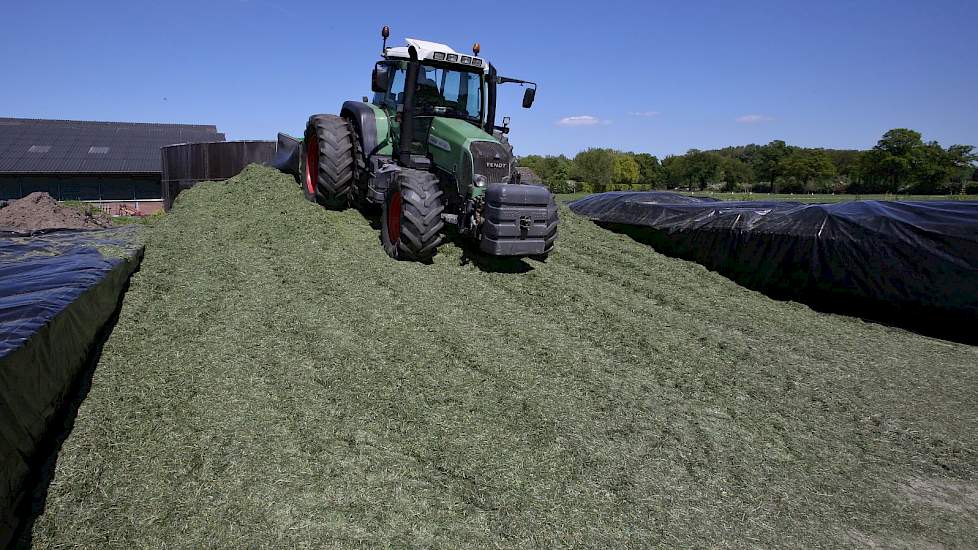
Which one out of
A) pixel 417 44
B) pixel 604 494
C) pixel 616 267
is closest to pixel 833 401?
pixel 604 494

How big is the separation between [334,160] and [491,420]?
5218mm

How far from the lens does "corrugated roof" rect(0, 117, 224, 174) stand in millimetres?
26877

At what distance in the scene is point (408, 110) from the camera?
23.1ft

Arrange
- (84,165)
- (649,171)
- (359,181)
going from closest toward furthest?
(359,181) < (84,165) < (649,171)

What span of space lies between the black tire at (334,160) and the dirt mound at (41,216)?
3.84 m

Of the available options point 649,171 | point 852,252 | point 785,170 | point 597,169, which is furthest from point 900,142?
point 852,252

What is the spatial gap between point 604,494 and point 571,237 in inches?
221

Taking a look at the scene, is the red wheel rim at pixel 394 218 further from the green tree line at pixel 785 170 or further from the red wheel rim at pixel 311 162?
the green tree line at pixel 785 170

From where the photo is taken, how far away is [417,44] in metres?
7.06

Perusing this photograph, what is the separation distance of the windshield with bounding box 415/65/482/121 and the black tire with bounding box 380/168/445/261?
1.21m

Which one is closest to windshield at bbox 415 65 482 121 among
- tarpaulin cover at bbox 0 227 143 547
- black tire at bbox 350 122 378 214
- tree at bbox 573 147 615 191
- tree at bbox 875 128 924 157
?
black tire at bbox 350 122 378 214

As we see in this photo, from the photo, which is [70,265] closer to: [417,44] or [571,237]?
[417,44]

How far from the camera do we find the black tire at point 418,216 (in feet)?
20.2

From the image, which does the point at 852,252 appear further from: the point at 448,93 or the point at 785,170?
the point at 785,170
